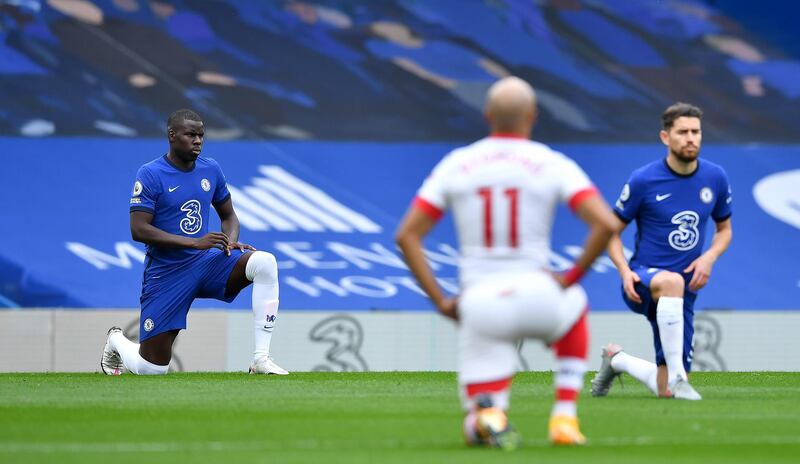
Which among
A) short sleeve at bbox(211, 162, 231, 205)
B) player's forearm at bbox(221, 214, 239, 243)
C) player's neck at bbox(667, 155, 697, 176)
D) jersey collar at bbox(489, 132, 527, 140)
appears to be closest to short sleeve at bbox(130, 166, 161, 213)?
short sleeve at bbox(211, 162, 231, 205)

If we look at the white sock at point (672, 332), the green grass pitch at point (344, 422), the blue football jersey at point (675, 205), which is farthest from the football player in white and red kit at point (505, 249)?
the blue football jersey at point (675, 205)

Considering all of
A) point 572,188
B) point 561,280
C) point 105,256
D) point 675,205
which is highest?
point 105,256

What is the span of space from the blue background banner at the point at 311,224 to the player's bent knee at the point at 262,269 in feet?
21.0

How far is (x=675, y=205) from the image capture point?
898cm

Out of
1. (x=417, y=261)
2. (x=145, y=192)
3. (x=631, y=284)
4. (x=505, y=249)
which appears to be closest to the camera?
(x=505, y=249)

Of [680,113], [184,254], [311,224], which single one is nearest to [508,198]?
[680,113]

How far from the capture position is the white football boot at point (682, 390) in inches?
340

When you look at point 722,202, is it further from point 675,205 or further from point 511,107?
point 511,107

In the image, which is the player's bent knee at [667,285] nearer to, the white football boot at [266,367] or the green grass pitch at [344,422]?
the green grass pitch at [344,422]

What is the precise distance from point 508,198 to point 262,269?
531cm

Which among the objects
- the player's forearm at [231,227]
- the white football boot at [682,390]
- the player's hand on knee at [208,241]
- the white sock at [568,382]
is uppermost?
the player's forearm at [231,227]

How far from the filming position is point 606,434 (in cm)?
658

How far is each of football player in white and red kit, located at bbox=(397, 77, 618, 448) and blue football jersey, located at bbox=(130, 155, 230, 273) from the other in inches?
208

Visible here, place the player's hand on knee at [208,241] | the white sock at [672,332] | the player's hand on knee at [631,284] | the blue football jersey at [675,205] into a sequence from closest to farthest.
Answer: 1. the white sock at [672,332]
2. the player's hand on knee at [631,284]
3. the blue football jersey at [675,205]
4. the player's hand on knee at [208,241]
